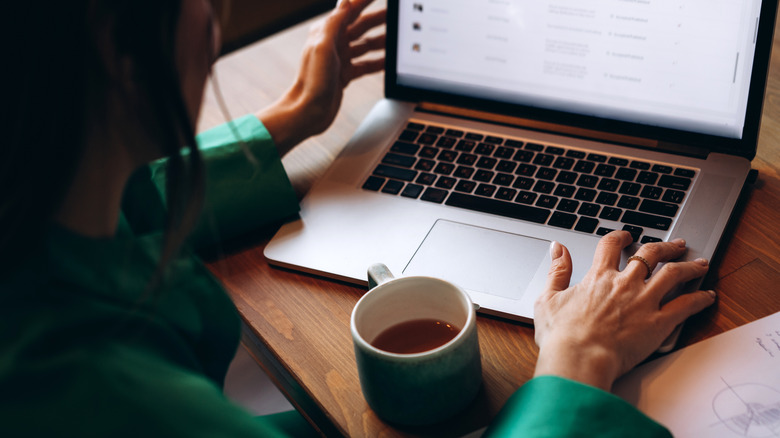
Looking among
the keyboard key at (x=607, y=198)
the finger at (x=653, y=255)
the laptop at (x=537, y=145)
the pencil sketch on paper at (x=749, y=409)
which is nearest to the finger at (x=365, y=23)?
the laptop at (x=537, y=145)

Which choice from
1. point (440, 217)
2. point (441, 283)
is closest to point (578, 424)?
point (441, 283)

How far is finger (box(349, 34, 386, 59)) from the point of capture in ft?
3.35

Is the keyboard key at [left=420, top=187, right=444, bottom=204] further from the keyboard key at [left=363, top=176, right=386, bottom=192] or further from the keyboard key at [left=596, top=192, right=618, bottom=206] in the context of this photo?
the keyboard key at [left=596, top=192, right=618, bottom=206]

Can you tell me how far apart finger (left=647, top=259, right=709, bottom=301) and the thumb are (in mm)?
76

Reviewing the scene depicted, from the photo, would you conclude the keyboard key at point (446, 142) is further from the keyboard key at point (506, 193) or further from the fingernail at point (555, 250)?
the fingernail at point (555, 250)

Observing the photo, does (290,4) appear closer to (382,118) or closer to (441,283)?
(382,118)

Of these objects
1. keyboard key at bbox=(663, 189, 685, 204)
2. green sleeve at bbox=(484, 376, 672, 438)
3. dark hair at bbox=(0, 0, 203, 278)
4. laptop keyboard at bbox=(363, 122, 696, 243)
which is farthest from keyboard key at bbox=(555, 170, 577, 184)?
dark hair at bbox=(0, 0, 203, 278)

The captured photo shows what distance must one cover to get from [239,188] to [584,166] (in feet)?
1.36

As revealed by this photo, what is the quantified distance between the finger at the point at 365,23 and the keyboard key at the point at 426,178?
283mm

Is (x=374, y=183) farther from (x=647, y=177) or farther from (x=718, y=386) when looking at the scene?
(x=718, y=386)

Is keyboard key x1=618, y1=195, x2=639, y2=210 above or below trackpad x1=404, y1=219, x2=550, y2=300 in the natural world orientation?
above

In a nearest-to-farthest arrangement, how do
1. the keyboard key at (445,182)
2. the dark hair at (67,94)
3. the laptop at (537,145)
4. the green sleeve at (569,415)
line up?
the dark hair at (67,94) < the green sleeve at (569,415) < the laptop at (537,145) < the keyboard key at (445,182)

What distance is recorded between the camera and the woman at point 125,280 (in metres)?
0.39

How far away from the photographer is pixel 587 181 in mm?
792
